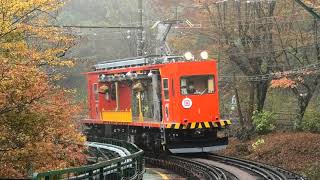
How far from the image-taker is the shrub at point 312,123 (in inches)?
1018

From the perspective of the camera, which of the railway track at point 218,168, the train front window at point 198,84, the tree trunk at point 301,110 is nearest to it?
the railway track at point 218,168

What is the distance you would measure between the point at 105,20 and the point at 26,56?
4664cm

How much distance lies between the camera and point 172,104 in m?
21.4

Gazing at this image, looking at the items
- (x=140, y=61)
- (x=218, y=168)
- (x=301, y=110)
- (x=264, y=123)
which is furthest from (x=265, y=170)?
(x=264, y=123)

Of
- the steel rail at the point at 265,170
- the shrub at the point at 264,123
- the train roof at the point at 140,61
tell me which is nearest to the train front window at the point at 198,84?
the train roof at the point at 140,61

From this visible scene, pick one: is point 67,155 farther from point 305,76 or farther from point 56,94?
point 305,76

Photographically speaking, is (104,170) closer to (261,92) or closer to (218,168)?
(218,168)

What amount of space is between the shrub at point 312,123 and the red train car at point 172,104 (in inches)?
243

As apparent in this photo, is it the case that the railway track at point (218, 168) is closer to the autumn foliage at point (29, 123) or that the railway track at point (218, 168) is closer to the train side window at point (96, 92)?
the autumn foliage at point (29, 123)

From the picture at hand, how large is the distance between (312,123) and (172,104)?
8.57 metres

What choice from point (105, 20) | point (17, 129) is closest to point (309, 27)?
point (17, 129)

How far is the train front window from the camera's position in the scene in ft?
70.6

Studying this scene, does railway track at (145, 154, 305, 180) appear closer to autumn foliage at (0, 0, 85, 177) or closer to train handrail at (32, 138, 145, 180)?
train handrail at (32, 138, 145, 180)

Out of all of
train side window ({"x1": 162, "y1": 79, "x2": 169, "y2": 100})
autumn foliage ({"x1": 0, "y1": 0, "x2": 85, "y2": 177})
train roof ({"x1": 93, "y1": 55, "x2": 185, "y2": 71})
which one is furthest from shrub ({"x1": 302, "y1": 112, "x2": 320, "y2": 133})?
autumn foliage ({"x1": 0, "y1": 0, "x2": 85, "y2": 177})
